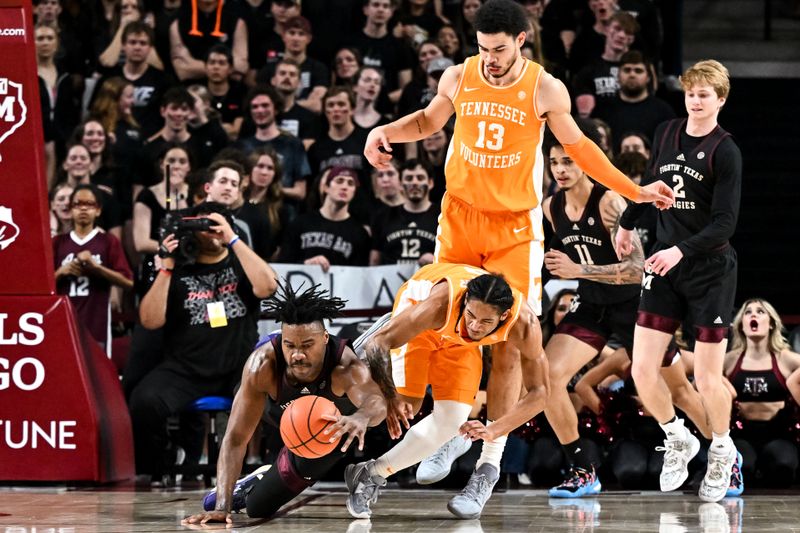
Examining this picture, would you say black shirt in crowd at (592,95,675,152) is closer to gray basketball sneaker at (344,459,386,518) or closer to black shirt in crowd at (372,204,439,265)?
black shirt in crowd at (372,204,439,265)

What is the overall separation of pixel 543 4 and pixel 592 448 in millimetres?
5496

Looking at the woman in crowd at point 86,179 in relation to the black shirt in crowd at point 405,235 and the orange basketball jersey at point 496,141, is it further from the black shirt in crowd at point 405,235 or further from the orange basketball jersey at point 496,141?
the orange basketball jersey at point 496,141

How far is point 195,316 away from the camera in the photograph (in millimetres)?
8719

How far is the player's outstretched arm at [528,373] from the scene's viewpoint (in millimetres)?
6410

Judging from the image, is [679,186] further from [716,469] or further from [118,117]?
[118,117]

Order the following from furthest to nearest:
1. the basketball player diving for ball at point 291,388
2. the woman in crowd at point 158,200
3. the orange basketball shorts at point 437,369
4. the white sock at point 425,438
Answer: the woman in crowd at point 158,200, the orange basketball shorts at point 437,369, the white sock at point 425,438, the basketball player diving for ball at point 291,388

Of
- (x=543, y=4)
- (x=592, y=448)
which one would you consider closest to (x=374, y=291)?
(x=592, y=448)

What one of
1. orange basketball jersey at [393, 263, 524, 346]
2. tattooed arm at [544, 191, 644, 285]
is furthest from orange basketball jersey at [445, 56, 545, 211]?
tattooed arm at [544, 191, 644, 285]

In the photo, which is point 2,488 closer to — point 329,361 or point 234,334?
point 234,334

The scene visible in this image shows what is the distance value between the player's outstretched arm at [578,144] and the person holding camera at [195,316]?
2.47m

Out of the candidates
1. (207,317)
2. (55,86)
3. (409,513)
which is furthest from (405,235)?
(55,86)

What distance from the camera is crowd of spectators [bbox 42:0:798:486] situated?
8.90 metres

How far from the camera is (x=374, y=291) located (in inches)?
374

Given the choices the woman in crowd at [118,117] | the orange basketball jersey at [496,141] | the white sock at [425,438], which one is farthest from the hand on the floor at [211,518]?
the woman in crowd at [118,117]
